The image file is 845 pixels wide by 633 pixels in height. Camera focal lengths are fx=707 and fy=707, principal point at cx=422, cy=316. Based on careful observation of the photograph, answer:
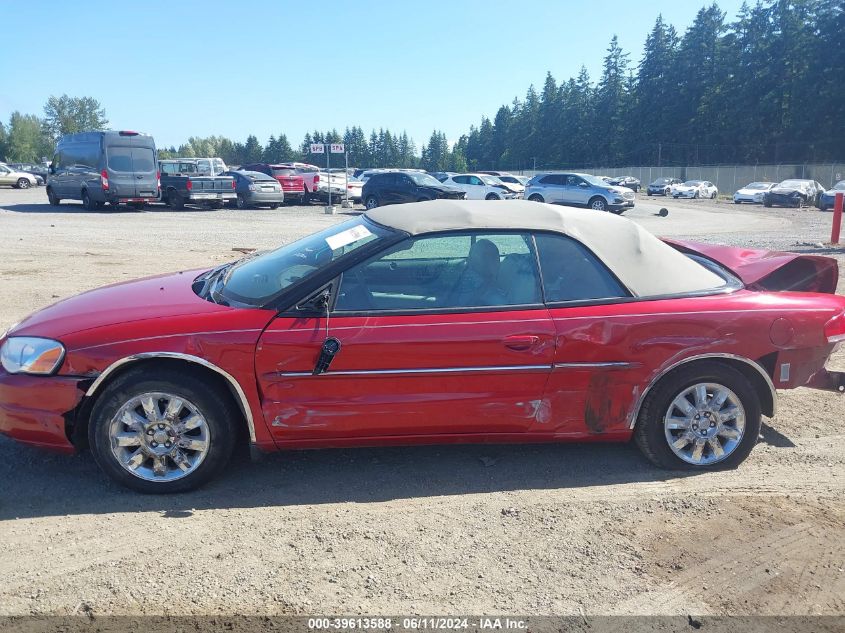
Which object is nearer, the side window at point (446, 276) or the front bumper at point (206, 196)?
the side window at point (446, 276)

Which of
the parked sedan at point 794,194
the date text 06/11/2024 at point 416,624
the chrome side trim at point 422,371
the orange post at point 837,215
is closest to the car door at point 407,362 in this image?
the chrome side trim at point 422,371

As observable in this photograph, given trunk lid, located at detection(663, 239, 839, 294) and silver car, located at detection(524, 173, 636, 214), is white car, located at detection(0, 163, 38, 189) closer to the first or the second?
silver car, located at detection(524, 173, 636, 214)

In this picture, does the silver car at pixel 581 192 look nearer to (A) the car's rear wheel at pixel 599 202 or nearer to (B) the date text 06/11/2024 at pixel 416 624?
(A) the car's rear wheel at pixel 599 202

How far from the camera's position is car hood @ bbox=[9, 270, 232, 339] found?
3828 mm

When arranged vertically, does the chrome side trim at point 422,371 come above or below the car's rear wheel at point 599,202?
below

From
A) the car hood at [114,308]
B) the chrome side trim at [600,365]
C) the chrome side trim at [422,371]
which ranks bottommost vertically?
the chrome side trim at [600,365]

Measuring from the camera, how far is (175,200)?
87.7 feet

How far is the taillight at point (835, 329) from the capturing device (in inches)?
167

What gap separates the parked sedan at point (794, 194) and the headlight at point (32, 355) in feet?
128

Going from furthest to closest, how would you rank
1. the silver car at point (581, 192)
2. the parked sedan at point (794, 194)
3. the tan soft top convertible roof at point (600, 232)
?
the parked sedan at point (794, 194)
the silver car at point (581, 192)
the tan soft top convertible roof at point (600, 232)

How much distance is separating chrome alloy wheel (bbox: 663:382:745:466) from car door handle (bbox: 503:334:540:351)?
3.03 ft

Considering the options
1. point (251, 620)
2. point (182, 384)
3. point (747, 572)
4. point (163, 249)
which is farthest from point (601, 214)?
point (163, 249)

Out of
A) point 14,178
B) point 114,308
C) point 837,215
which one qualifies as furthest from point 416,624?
point 14,178

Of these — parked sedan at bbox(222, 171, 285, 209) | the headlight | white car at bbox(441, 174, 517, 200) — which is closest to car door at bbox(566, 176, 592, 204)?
white car at bbox(441, 174, 517, 200)
